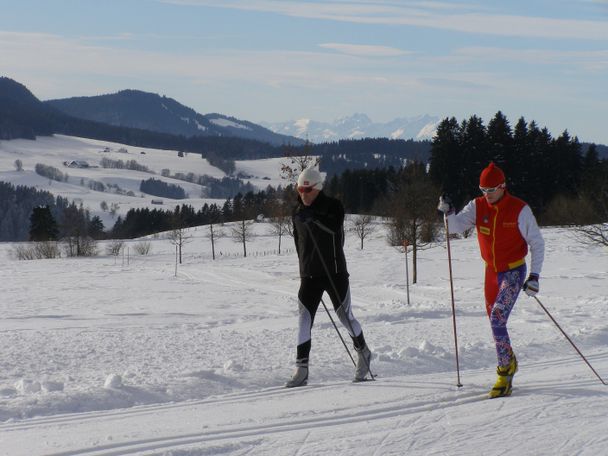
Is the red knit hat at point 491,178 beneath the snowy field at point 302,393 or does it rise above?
above

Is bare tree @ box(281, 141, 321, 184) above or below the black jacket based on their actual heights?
above

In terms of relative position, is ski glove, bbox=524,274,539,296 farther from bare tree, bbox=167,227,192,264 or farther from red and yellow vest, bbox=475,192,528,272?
bare tree, bbox=167,227,192,264

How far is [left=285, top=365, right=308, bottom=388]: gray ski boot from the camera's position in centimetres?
665

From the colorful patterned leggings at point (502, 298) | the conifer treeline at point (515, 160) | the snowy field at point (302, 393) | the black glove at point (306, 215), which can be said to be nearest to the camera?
the snowy field at point (302, 393)

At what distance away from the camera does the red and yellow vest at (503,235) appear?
5.79 meters

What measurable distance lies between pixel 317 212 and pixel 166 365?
2.94 metres

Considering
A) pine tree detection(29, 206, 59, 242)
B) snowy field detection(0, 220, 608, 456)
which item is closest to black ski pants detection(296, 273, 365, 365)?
snowy field detection(0, 220, 608, 456)

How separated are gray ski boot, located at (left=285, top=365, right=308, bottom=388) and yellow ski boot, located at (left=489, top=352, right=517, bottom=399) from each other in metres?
1.82

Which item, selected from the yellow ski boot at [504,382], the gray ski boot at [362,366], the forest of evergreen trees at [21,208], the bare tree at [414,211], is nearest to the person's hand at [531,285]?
the yellow ski boot at [504,382]

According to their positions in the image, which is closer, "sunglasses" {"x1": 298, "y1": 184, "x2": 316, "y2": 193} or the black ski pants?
"sunglasses" {"x1": 298, "y1": 184, "x2": 316, "y2": 193}

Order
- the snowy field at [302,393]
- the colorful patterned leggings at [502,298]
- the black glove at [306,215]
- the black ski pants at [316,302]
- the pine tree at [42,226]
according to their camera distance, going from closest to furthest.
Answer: the snowy field at [302,393] < the colorful patterned leggings at [502,298] < the black glove at [306,215] < the black ski pants at [316,302] < the pine tree at [42,226]

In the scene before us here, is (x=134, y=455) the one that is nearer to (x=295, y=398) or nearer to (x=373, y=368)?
(x=295, y=398)

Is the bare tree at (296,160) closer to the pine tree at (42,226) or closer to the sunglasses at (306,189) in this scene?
the sunglasses at (306,189)

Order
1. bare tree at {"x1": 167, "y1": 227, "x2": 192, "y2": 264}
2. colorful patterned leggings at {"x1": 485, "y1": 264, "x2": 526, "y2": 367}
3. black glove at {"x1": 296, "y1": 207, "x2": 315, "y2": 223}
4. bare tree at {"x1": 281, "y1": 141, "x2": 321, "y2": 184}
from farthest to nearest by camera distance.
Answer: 1. bare tree at {"x1": 167, "y1": 227, "x2": 192, "y2": 264}
2. bare tree at {"x1": 281, "y1": 141, "x2": 321, "y2": 184}
3. black glove at {"x1": 296, "y1": 207, "x2": 315, "y2": 223}
4. colorful patterned leggings at {"x1": 485, "y1": 264, "x2": 526, "y2": 367}
